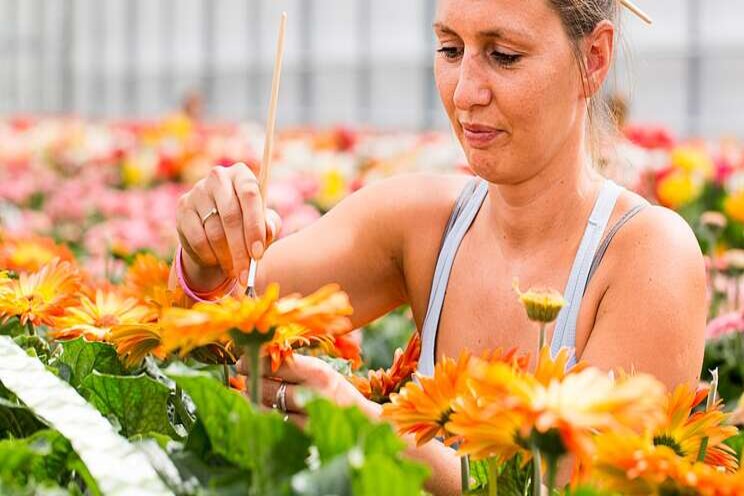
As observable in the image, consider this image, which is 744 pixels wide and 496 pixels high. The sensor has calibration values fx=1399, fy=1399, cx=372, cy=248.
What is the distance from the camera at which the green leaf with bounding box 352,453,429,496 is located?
922 millimetres

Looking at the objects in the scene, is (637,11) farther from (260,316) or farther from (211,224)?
(260,316)

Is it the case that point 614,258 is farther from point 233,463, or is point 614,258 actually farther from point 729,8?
point 729,8

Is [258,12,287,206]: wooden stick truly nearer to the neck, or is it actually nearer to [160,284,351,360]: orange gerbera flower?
[160,284,351,360]: orange gerbera flower

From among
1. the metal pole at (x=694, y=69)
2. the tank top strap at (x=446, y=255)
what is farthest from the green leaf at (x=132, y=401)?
the metal pole at (x=694, y=69)

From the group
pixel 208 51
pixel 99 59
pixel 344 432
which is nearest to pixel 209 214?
pixel 344 432

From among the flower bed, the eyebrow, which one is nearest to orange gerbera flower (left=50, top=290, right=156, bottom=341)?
the flower bed

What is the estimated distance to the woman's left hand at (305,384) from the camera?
139 centimetres

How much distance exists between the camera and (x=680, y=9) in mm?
13617

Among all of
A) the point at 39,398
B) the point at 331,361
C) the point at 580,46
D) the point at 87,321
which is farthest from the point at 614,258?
the point at 39,398

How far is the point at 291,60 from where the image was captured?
20.0 meters

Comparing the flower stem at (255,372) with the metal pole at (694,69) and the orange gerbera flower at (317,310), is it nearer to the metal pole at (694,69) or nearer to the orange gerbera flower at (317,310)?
the orange gerbera flower at (317,310)

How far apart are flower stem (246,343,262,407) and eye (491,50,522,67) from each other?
2.31ft

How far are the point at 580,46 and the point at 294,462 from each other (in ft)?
3.00

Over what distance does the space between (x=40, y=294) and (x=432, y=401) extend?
2.26 ft
